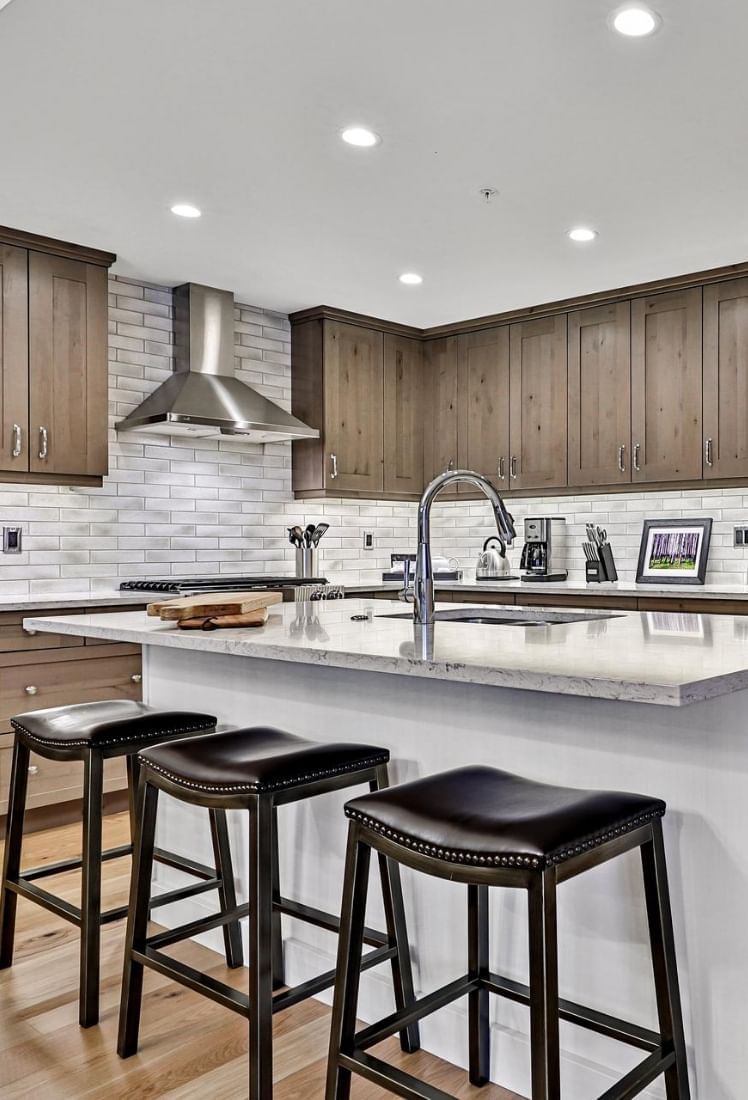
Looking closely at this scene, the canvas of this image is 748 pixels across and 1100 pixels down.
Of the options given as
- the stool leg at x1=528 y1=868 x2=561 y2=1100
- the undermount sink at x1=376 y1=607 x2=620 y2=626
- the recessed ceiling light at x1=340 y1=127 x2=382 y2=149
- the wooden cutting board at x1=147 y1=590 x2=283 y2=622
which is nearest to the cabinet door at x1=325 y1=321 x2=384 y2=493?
the recessed ceiling light at x1=340 y1=127 x2=382 y2=149

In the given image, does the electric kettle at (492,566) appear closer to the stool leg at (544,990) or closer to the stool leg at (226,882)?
the stool leg at (226,882)

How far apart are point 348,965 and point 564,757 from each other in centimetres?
55

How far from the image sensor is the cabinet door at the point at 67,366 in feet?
12.7

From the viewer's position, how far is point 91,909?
80.0 inches

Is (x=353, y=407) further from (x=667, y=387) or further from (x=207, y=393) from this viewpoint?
(x=667, y=387)

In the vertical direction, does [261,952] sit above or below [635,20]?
below

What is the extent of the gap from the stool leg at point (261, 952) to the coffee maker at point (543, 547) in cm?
354

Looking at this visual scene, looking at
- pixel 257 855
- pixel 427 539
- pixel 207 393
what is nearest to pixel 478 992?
pixel 257 855

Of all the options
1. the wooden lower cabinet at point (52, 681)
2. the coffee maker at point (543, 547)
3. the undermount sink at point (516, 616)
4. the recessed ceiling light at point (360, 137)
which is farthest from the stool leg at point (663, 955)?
the coffee maker at point (543, 547)

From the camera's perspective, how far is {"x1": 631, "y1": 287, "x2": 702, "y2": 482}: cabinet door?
4.43m

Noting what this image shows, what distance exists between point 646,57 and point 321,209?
57.2 inches

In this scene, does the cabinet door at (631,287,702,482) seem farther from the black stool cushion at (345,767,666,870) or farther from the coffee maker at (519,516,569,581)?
the black stool cushion at (345,767,666,870)

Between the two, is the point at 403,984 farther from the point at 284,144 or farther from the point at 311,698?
the point at 284,144

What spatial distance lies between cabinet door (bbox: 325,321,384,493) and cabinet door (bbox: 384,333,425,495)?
0.06 meters
